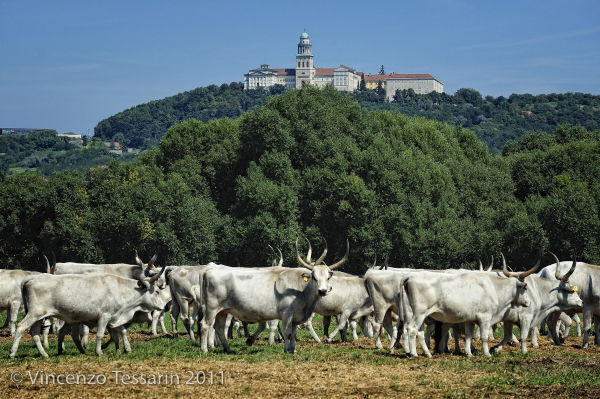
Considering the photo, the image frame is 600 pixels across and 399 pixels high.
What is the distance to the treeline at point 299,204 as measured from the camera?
66875mm

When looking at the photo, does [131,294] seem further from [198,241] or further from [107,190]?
[107,190]

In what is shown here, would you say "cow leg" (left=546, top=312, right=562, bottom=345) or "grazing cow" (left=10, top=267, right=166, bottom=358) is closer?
"grazing cow" (left=10, top=267, right=166, bottom=358)

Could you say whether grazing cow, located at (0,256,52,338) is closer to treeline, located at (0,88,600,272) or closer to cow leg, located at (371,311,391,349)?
cow leg, located at (371,311,391,349)

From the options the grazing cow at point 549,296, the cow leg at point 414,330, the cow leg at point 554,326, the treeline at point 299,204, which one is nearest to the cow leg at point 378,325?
the cow leg at point 414,330

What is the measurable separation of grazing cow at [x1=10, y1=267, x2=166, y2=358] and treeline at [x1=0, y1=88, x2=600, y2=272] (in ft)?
120

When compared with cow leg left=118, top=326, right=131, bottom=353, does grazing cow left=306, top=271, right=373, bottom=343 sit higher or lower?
higher

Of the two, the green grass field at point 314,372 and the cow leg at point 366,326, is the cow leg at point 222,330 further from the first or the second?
the cow leg at point 366,326

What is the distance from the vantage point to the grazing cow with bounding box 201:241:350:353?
2583 cm

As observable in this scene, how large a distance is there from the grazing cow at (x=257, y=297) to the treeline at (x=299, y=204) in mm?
36464

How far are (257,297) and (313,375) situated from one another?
15.8 ft

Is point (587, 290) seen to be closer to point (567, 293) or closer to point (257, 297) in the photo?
point (567, 293)

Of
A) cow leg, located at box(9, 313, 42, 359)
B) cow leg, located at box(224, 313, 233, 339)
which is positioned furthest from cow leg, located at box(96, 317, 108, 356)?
cow leg, located at box(224, 313, 233, 339)

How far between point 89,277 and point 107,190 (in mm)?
48388

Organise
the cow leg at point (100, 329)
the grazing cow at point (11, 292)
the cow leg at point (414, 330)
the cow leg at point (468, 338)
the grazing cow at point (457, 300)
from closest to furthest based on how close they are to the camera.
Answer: the cow leg at point (100, 329), the cow leg at point (414, 330), the grazing cow at point (457, 300), the cow leg at point (468, 338), the grazing cow at point (11, 292)
